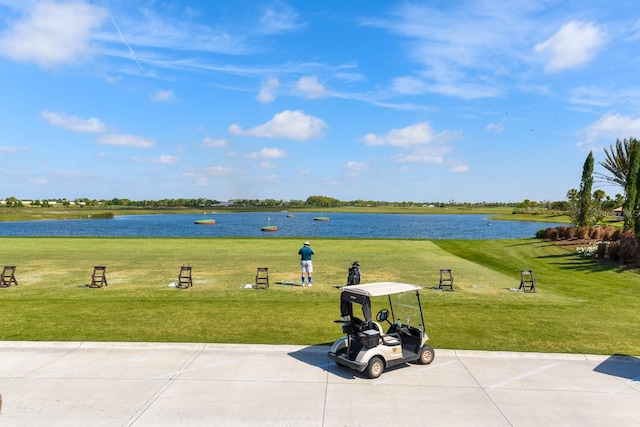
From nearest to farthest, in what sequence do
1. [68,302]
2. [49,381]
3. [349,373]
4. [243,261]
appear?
[49,381] → [349,373] → [68,302] → [243,261]

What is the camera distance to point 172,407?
770cm

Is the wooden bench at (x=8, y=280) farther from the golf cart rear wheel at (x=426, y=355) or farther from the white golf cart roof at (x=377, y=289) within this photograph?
the golf cart rear wheel at (x=426, y=355)

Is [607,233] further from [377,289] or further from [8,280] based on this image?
[8,280]

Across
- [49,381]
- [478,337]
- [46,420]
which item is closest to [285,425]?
[46,420]

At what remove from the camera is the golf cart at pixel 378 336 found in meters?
9.09

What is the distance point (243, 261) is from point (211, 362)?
17.4 m

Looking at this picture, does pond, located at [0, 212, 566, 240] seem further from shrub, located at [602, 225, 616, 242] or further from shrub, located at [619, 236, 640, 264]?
shrub, located at [619, 236, 640, 264]

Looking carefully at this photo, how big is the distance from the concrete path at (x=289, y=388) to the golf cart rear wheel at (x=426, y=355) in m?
0.17

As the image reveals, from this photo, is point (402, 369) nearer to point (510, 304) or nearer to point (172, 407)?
point (172, 407)

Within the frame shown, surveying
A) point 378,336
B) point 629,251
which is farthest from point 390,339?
point 629,251

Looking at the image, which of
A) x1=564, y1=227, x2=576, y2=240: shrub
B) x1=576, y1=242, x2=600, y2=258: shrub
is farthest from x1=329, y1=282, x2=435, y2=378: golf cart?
x1=564, y1=227, x2=576, y2=240: shrub

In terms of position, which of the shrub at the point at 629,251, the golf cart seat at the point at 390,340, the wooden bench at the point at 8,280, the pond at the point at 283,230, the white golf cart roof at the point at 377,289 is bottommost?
the pond at the point at 283,230

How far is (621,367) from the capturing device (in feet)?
32.7

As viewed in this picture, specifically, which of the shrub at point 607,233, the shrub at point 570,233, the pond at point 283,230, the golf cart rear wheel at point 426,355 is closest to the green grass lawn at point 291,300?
the golf cart rear wheel at point 426,355
